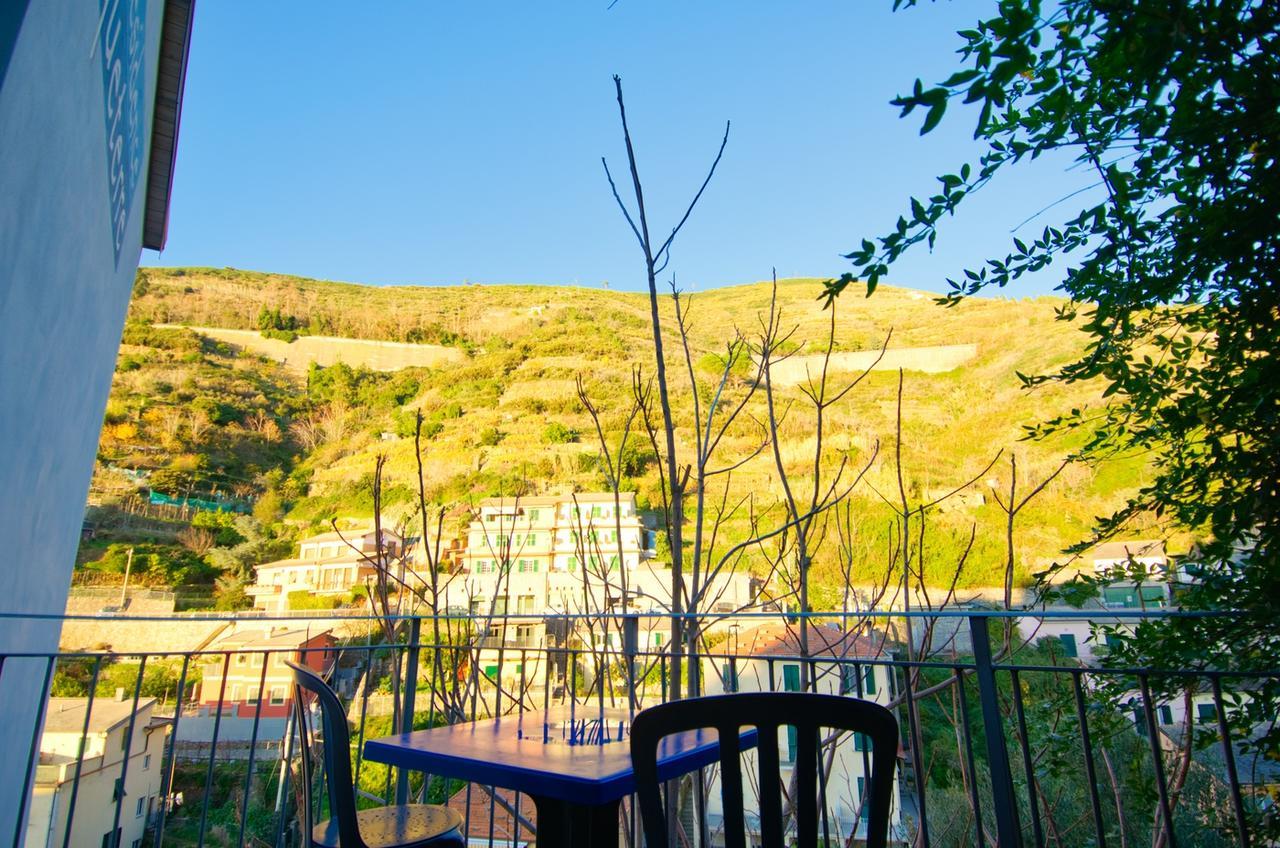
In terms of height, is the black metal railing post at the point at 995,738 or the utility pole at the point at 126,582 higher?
the utility pole at the point at 126,582

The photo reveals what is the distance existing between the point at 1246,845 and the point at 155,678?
2178 centimetres

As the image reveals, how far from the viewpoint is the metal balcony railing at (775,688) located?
1.82 meters

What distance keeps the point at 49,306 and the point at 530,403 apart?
34530 millimetres

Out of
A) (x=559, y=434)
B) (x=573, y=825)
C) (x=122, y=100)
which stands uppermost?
(x=559, y=434)

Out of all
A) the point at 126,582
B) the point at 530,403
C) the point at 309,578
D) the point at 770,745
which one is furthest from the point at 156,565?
the point at 770,745

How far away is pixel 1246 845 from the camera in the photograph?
1427 mm

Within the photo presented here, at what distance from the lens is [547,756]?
146 centimetres

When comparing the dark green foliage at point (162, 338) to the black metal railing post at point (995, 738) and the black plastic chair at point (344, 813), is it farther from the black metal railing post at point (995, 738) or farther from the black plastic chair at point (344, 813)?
the black metal railing post at point (995, 738)

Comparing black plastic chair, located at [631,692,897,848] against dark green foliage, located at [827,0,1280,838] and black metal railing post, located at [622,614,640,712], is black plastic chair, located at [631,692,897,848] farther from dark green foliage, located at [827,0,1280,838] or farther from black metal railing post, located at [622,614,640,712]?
black metal railing post, located at [622,614,640,712]

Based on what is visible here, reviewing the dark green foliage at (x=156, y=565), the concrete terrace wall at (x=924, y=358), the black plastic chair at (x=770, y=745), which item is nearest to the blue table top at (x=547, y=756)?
the black plastic chair at (x=770, y=745)

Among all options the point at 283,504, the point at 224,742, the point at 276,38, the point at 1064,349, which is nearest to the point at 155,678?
the point at 224,742

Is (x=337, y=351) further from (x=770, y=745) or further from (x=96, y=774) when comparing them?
(x=770, y=745)

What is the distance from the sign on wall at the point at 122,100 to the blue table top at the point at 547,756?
299cm

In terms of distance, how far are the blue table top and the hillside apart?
14372 mm
